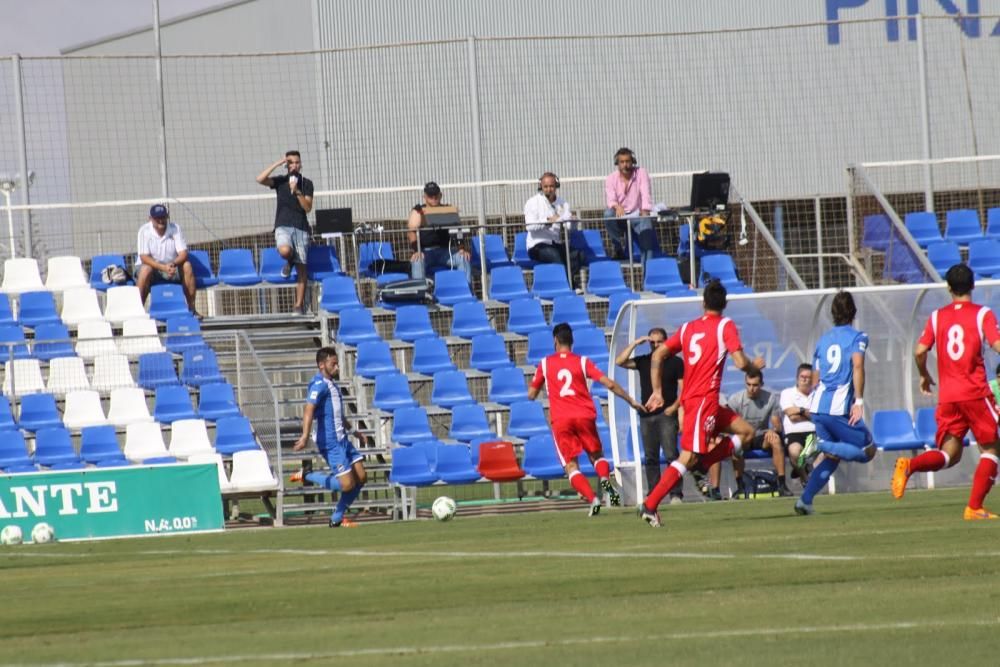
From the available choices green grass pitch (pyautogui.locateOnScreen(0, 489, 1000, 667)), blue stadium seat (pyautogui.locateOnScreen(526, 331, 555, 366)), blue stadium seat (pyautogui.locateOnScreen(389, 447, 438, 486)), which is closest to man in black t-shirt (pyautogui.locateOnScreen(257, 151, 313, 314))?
blue stadium seat (pyautogui.locateOnScreen(526, 331, 555, 366))

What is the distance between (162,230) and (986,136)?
13.7 meters

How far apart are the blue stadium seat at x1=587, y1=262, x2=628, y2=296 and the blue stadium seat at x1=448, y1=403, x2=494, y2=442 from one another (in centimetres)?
379

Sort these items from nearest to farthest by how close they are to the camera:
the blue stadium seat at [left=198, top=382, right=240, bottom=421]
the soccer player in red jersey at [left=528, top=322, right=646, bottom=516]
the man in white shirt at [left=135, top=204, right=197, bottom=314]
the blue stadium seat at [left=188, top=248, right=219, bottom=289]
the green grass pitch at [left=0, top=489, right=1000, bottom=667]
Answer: the green grass pitch at [left=0, top=489, right=1000, bottom=667] < the soccer player in red jersey at [left=528, top=322, right=646, bottom=516] < the blue stadium seat at [left=198, top=382, right=240, bottom=421] < the man in white shirt at [left=135, top=204, right=197, bottom=314] < the blue stadium seat at [left=188, top=248, right=219, bottom=289]

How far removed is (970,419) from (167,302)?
536 inches

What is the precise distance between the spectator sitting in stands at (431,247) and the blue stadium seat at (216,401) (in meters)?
4.09

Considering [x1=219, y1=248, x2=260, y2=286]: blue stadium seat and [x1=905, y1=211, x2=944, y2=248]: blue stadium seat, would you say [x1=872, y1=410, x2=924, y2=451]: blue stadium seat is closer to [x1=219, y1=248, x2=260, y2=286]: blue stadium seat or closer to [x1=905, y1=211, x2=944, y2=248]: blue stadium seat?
[x1=905, y1=211, x2=944, y2=248]: blue stadium seat

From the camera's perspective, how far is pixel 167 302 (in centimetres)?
2400

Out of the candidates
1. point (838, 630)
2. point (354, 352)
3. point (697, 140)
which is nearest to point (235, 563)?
point (838, 630)

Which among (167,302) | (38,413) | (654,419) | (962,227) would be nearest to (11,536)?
(38,413)

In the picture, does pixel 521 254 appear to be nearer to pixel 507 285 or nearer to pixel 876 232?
pixel 507 285

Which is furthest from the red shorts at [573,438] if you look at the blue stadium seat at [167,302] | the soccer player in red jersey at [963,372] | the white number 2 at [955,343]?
the blue stadium seat at [167,302]

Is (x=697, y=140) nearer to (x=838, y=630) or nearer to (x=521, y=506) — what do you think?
(x=521, y=506)

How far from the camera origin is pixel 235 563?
12.6 meters

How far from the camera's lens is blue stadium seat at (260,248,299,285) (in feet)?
81.5
